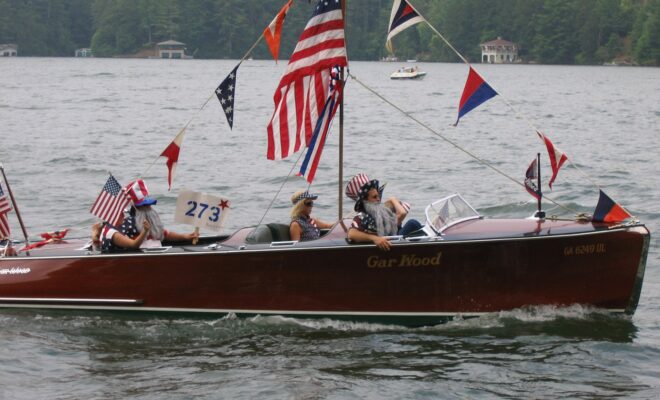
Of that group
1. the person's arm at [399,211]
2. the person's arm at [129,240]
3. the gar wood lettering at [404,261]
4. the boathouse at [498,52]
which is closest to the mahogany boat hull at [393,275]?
the gar wood lettering at [404,261]

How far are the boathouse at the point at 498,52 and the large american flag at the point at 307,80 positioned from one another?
15073cm

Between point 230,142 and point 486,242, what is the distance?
31.0 m

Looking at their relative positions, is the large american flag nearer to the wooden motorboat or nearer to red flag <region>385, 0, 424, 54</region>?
red flag <region>385, 0, 424, 54</region>

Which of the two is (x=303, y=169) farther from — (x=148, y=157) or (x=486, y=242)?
(x=148, y=157)

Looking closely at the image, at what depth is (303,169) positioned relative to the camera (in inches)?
622

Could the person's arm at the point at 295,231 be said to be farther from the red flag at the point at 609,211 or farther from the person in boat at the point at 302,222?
the red flag at the point at 609,211

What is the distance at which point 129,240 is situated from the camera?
15.2 meters

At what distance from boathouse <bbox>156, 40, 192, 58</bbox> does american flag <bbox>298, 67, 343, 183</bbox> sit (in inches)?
6793

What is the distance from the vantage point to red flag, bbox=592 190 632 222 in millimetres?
14680

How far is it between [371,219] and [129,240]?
2967 mm

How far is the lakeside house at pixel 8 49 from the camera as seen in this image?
188 metres

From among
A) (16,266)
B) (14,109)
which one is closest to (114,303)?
(16,266)

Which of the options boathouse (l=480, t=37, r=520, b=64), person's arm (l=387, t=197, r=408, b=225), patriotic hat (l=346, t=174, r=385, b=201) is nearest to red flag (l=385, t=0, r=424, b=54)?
patriotic hat (l=346, t=174, r=385, b=201)

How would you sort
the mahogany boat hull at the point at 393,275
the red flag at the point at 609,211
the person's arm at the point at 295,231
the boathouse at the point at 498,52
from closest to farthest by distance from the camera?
the mahogany boat hull at the point at 393,275
the red flag at the point at 609,211
the person's arm at the point at 295,231
the boathouse at the point at 498,52
